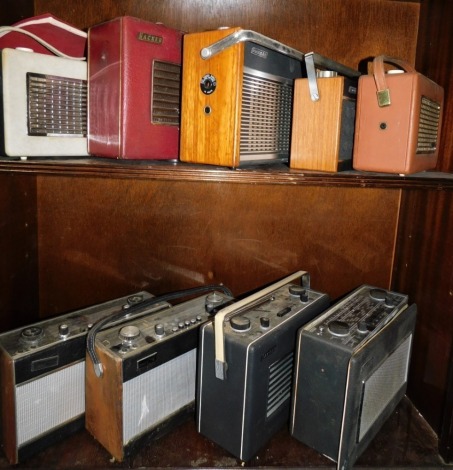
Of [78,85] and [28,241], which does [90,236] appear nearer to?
[28,241]

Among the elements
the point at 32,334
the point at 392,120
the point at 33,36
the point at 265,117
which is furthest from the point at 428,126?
the point at 32,334

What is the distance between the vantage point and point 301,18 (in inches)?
48.0

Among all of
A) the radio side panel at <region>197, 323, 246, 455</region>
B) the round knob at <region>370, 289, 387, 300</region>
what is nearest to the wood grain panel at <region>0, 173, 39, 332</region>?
the radio side panel at <region>197, 323, 246, 455</region>

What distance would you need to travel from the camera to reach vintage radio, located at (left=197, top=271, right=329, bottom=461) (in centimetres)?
94

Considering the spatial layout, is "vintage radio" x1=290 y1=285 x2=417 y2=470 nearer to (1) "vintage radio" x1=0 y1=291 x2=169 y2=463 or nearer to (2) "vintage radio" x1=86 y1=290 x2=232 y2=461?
(2) "vintage radio" x1=86 y1=290 x2=232 y2=461

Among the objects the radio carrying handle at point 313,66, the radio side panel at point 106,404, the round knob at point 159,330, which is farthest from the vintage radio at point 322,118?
the radio side panel at point 106,404

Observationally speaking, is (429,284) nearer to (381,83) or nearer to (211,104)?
(381,83)

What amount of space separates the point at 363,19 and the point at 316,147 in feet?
1.66

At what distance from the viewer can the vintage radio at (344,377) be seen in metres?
0.93

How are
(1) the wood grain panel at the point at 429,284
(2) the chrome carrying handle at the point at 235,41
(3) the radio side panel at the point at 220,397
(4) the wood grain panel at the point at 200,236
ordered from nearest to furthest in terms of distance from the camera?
(2) the chrome carrying handle at the point at 235,41 → (3) the radio side panel at the point at 220,397 → (1) the wood grain panel at the point at 429,284 → (4) the wood grain panel at the point at 200,236

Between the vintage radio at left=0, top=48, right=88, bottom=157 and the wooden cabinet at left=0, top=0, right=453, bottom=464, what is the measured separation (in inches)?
10.3

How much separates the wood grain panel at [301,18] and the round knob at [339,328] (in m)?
0.71

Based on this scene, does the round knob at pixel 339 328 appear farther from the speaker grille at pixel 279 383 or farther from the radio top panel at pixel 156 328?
the radio top panel at pixel 156 328

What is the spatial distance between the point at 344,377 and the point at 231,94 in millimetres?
611
